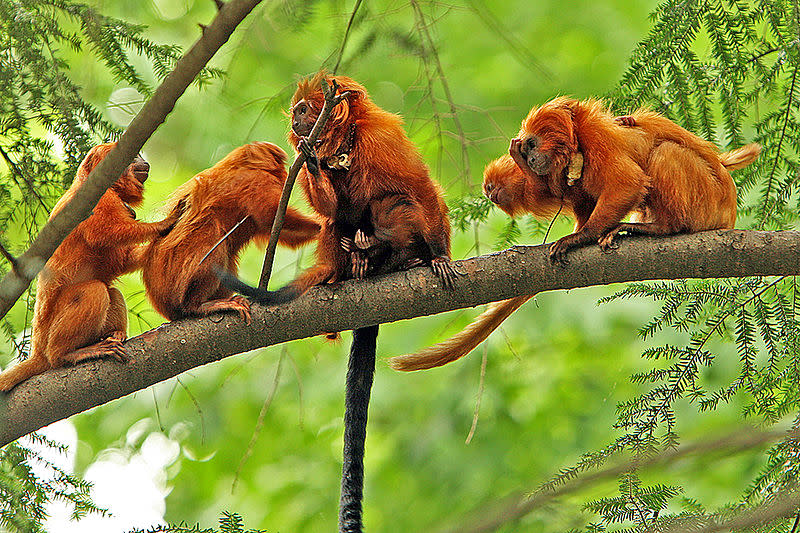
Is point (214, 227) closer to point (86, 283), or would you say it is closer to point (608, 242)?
point (86, 283)

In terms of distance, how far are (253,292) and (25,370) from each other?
1058 millimetres

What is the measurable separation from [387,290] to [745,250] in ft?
3.63

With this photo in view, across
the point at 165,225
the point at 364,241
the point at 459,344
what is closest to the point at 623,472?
the point at 364,241

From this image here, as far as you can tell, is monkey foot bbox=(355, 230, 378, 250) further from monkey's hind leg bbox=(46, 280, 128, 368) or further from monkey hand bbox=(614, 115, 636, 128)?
monkey hand bbox=(614, 115, 636, 128)

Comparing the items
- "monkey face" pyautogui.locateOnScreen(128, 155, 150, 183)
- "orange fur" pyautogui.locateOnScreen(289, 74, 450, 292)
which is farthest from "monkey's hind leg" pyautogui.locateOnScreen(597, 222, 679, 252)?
"monkey face" pyautogui.locateOnScreen(128, 155, 150, 183)

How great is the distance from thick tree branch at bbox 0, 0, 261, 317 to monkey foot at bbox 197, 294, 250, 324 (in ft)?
2.11

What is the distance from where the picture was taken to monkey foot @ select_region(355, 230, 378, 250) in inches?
108

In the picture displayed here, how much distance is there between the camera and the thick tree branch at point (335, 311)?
8.00ft

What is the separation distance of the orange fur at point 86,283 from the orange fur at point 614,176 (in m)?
1.10

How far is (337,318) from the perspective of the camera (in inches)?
97.4

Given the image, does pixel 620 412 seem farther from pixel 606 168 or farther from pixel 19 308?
pixel 19 308

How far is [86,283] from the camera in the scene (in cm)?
289

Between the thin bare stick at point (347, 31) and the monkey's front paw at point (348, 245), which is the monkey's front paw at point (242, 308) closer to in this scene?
the monkey's front paw at point (348, 245)

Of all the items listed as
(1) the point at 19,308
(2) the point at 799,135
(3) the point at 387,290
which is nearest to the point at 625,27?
(2) the point at 799,135
